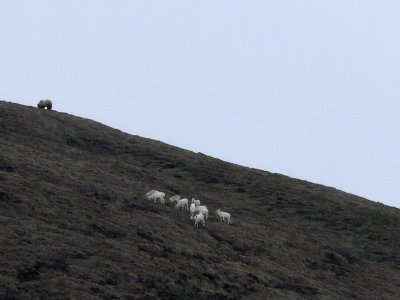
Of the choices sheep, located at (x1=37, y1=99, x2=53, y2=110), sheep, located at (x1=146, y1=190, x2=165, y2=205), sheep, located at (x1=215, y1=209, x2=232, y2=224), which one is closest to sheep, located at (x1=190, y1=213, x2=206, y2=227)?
sheep, located at (x1=215, y1=209, x2=232, y2=224)

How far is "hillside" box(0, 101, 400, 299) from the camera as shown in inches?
1390

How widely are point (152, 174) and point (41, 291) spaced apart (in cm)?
2689

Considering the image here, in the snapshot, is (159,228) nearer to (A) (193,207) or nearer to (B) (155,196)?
(A) (193,207)

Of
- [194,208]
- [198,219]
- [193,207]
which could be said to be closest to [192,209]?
[193,207]

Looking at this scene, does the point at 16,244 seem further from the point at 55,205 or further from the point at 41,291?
the point at 55,205

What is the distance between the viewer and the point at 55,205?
42.1m

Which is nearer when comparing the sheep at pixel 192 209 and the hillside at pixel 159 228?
the hillside at pixel 159 228

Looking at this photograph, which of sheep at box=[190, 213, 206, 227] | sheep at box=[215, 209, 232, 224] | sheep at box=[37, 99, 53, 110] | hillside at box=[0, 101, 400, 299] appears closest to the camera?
hillside at box=[0, 101, 400, 299]

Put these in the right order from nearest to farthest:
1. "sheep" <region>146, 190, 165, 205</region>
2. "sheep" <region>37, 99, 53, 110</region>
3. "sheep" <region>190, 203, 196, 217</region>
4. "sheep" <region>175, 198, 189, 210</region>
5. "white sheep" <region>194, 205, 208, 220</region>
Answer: "white sheep" <region>194, 205, 208, 220</region> < "sheep" <region>190, 203, 196, 217</region> < "sheep" <region>175, 198, 189, 210</region> < "sheep" <region>146, 190, 165, 205</region> < "sheep" <region>37, 99, 53, 110</region>

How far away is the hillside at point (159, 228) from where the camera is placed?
116ft

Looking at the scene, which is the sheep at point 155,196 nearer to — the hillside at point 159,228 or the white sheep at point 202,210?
the hillside at point 159,228

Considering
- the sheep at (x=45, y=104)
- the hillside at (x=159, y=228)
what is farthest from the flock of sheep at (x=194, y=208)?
the sheep at (x=45, y=104)

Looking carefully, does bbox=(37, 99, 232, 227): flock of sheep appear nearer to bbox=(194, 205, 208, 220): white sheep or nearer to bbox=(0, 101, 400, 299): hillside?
bbox=(194, 205, 208, 220): white sheep

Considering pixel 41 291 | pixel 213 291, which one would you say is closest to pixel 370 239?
pixel 213 291
